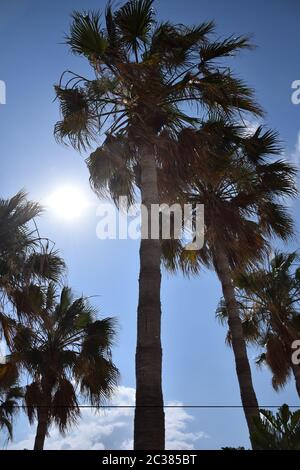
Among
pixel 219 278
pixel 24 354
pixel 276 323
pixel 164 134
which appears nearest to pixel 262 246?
pixel 219 278

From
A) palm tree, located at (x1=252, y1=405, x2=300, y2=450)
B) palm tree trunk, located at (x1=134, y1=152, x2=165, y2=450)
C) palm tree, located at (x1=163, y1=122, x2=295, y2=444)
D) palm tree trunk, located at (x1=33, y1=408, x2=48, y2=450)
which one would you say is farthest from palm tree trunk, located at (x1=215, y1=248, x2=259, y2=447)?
palm tree trunk, located at (x1=33, y1=408, x2=48, y2=450)

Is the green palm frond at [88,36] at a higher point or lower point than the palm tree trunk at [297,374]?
higher

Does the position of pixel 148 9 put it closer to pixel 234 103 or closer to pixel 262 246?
pixel 234 103

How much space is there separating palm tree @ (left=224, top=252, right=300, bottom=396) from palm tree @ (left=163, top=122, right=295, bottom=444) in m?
1.83

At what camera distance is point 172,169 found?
36.1 feet

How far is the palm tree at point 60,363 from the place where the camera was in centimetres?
1290

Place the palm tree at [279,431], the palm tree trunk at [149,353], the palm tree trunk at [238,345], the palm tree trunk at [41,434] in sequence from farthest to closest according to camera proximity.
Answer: the palm tree trunk at [41,434] → the palm tree trunk at [238,345] → the palm tree at [279,431] → the palm tree trunk at [149,353]

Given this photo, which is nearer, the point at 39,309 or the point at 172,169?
the point at 172,169

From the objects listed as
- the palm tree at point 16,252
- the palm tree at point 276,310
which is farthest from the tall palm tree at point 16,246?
the palm tree at point 276,310

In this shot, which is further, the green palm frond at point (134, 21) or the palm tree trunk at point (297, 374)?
the palm tree trunk at point (297, 374)

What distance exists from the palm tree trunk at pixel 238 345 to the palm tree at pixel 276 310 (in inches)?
78.9

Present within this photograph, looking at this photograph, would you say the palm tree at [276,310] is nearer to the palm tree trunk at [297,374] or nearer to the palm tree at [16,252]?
the palm tree trunk at [297,374]

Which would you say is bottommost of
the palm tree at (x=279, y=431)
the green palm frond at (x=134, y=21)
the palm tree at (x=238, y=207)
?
the palm tree at (x=279, y=431)

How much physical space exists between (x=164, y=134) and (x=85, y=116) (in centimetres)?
190
